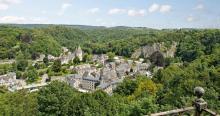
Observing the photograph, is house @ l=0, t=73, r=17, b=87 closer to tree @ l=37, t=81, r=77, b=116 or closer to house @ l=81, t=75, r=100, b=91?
house @ l=81, t=75, r=100, b=91

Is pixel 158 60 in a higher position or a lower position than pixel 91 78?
higher

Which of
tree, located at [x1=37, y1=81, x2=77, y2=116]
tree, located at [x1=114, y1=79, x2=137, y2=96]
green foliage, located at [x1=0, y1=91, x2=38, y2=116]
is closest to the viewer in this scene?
green foliage, located at [x1=0, y1=91, x2=38, y2=116]

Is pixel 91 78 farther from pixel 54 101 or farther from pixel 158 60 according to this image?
pixel 54 101

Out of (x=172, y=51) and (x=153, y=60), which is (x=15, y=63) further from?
(x=172, y=51)

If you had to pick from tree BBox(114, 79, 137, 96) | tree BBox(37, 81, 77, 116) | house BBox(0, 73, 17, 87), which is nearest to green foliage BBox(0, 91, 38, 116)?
tree BBox(37, 81, 77, 116)

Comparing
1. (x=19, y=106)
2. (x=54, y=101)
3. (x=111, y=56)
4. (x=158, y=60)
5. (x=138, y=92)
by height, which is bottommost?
(x=111, y=56)

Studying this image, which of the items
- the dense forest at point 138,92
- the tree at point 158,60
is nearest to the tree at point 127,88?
the dense forest at point 138,92

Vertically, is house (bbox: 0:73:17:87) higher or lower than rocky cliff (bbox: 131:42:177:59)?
lower

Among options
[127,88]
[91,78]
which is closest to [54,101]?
[127,88]

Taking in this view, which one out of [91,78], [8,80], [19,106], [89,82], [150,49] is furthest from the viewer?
[150,49]

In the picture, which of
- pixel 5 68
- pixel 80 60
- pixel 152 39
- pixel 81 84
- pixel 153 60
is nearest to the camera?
pixel 81 84

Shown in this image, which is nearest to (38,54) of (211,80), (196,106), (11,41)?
(11,41)
